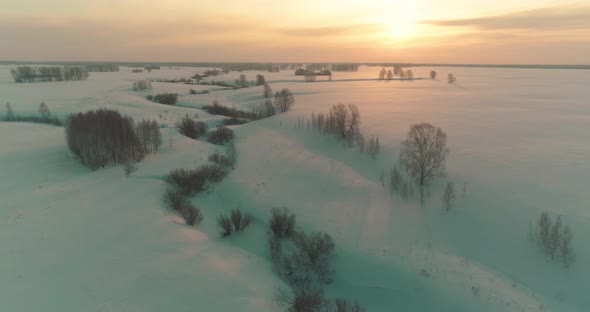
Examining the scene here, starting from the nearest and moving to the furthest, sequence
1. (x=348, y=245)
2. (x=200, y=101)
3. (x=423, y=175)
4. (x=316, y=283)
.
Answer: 1. (x=316, y=283)
2. (x=348, y=245)
3. (x=423, y=175)
4. (x=200, y=101)

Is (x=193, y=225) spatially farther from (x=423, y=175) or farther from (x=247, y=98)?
(x=247, y=98)

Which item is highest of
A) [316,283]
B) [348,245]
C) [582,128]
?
[582,128]

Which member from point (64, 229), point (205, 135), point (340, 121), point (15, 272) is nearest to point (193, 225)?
point (64, 229)

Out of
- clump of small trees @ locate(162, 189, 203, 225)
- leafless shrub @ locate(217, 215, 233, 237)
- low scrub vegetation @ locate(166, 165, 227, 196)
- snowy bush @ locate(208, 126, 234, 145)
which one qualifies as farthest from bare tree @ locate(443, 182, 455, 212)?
snowy bush @ locate(208, 126, 234, 145)

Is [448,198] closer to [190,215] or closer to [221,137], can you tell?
[190,215]

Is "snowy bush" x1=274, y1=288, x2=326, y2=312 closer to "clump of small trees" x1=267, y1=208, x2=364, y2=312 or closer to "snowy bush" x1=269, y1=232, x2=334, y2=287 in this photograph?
"clump of small trees" x1=267, y1=208, x2=364, y2=312

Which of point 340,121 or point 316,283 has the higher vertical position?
point 340,121

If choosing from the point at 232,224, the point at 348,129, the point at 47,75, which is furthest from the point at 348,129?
the point at 47,75
